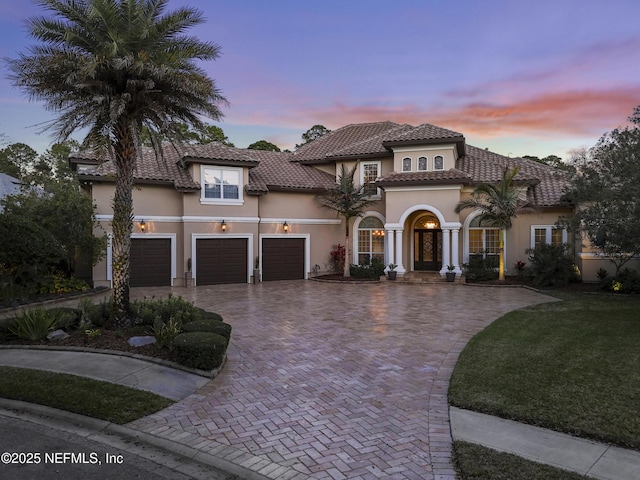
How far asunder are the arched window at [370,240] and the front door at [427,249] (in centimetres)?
218

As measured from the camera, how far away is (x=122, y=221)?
9648 millimetres

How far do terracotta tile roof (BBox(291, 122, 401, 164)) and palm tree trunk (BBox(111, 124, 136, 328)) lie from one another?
15253mm

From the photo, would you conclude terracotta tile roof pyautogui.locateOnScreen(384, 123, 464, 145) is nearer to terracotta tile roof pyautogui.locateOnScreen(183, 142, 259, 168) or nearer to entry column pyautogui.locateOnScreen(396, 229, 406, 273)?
entry column pyautogui.locateOnScreen(396, 229, 406, 273)

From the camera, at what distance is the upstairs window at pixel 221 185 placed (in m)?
20.1

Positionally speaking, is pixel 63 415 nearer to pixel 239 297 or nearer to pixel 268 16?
pixel 239 297

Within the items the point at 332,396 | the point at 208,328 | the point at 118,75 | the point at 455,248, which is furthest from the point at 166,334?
the point at 455,248

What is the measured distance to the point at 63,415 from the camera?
18.6 ft

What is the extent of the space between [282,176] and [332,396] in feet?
59.2

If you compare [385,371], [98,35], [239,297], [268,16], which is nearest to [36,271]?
[239,297]

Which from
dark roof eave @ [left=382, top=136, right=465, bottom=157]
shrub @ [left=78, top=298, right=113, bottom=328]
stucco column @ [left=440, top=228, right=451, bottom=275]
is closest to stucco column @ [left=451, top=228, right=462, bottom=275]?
stucco column @ [left=440, top=228, right=451, bottom=275]

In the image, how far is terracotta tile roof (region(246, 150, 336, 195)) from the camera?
71.3 ft

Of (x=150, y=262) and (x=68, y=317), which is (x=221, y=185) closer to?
Answer: (x=150, y=262)

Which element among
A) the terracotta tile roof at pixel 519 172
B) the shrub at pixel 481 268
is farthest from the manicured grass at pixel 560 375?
the terracotta tile roof at pixel 519 172

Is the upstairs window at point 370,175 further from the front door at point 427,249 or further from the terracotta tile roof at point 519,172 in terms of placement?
the terracotta tile roof at point 519,172
